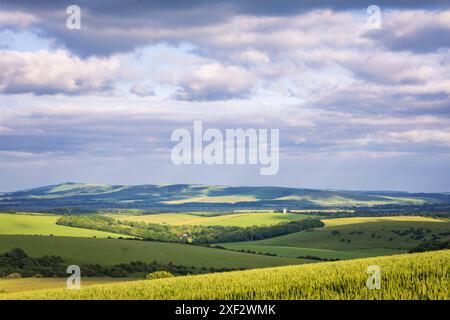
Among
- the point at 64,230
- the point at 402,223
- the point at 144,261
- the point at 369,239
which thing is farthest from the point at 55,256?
the point at 402,223

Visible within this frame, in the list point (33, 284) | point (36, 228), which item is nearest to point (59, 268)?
point (33, 284)

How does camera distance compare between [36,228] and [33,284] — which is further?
[36,228]

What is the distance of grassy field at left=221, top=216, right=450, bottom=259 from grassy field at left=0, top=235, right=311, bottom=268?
69.9ft

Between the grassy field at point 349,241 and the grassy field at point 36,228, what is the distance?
3954 cm

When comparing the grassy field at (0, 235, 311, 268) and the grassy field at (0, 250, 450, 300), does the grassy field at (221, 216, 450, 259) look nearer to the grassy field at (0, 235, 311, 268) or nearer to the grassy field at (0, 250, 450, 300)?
the grassy field at (0, 235, 311, 268)

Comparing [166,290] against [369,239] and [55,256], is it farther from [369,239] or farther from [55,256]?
[369,239]

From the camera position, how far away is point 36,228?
168000mm

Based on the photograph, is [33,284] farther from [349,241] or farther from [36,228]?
[349,241]

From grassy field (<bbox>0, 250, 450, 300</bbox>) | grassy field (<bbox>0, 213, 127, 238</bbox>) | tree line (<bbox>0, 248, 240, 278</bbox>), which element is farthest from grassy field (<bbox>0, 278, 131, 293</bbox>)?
grassy field (<bbox>0, 213, 127, 238</bbox>)

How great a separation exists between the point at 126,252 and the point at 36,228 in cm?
6215

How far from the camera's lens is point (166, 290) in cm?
3231

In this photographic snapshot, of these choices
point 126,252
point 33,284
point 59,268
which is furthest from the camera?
point 126,252

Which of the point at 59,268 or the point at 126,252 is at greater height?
the point at 59,268
